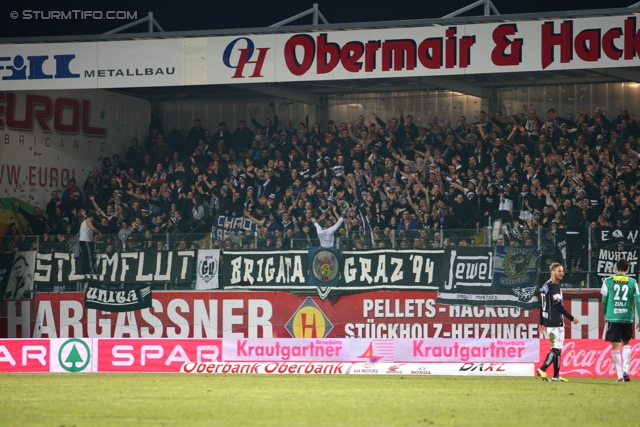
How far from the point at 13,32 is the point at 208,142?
22.0ft

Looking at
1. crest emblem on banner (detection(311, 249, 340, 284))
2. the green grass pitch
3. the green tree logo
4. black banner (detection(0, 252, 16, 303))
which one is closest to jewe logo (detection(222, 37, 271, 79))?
crest emblem on banner (detection(311, 249, 340, 284))

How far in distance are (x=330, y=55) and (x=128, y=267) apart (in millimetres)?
7224

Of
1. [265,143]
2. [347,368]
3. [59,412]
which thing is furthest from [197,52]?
[59,412]

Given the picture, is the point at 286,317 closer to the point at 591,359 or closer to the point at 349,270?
the point at 349,270

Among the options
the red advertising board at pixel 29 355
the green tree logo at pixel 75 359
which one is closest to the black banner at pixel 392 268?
the green tree logo at pixel 75 359

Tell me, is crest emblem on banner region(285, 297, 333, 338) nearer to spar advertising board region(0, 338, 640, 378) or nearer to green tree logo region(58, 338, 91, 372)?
spar advertising board region(0, 338, 640, 378)

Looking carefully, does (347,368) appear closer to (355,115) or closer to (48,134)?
(355,115)

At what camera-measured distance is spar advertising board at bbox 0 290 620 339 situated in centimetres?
2005

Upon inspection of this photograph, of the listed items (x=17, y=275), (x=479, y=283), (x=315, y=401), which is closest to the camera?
(x=315, y=401)

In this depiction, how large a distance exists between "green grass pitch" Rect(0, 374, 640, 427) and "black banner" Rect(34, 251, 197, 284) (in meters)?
6.03

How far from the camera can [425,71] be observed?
24.0 meters

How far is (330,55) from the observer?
24422mm

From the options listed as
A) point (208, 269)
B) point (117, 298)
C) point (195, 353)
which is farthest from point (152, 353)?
point (117, 298)

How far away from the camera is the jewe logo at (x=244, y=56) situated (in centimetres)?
2466
